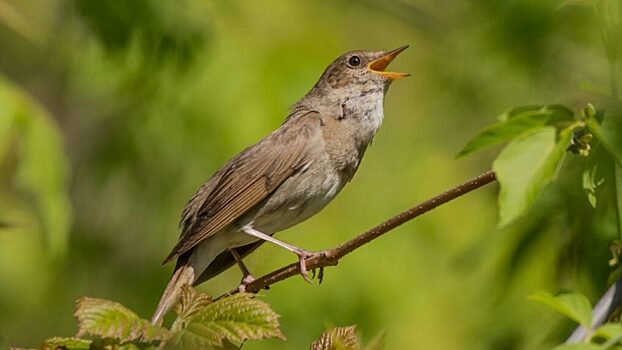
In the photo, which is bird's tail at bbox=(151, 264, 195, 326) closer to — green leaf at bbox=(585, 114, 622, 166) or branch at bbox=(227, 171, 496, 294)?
branch at bbox=(227, 171, 496, 294)

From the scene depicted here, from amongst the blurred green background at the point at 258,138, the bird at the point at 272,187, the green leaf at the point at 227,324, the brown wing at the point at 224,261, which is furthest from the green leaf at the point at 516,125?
the brown wing at the point at 224,261

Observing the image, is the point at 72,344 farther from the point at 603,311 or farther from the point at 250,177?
the point at 250,177

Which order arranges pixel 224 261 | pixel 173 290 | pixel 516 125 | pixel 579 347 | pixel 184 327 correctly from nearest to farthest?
pixel 579 347 < pixel 184 327 < pixel 516 125 < pixel 173 290 < pixel 224 261

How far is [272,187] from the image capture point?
16.6 feet

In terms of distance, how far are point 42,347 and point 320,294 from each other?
3.70m

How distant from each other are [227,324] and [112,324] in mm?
261

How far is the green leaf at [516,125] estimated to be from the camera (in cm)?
270

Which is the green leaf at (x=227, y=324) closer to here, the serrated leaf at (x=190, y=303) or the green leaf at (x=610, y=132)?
the serrated leaf at (x=190, y=303)

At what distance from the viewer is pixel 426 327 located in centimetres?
671

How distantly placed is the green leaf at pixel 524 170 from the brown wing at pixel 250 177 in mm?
2382

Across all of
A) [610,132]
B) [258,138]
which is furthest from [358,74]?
[610,132]

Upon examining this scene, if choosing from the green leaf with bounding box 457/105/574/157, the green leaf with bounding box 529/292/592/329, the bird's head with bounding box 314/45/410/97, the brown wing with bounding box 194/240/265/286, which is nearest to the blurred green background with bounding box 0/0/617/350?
the brown wing with bounding box 194/240/265/286

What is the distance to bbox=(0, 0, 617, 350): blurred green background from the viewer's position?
5.54 metres

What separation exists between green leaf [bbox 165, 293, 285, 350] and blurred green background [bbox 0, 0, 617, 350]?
1.56 metres
